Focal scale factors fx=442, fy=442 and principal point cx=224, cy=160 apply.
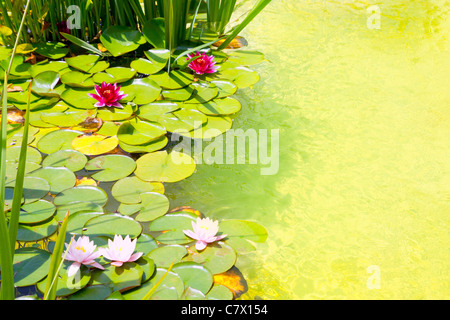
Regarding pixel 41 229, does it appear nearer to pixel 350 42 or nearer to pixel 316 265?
pixel 316 265

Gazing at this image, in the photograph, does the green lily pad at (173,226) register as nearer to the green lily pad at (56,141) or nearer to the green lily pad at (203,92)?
the green lily pad at (56,141)

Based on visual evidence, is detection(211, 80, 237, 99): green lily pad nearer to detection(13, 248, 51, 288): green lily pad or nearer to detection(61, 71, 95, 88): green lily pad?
detection(61, 71, 95, 88): green lily pad

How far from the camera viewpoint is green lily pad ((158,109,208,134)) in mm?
1985

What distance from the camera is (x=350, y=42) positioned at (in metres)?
2.60

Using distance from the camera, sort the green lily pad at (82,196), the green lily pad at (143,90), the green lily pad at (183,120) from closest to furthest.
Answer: the green lily pad at (82,196) → the green lily pad at (183,120) → the green lily pad at (143,90)


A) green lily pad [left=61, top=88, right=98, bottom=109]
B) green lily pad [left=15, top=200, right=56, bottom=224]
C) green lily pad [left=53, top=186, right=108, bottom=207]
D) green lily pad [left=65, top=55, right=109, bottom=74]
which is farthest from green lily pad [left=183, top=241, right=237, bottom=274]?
green lily pad [left=65, top=55, right=109, bottom=74]

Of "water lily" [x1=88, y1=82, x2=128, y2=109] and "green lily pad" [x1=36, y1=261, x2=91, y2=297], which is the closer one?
"green lily pad" [x1=36, y1=261, x2=91, y2=297]

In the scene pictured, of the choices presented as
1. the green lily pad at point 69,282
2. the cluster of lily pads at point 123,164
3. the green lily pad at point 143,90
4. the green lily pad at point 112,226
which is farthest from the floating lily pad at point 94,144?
the green lily pad at point 69,282

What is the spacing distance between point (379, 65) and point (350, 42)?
0.28m

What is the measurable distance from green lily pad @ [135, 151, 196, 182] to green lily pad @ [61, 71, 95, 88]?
1.96 feet

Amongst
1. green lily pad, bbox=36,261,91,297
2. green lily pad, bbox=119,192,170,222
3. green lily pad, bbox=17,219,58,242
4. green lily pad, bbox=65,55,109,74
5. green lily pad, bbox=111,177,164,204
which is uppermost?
green lily pad, bbox=65,55,109,74

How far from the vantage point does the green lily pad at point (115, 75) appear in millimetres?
2184

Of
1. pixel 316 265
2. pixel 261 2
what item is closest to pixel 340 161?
pixel 316 265

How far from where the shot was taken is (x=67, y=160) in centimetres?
178
